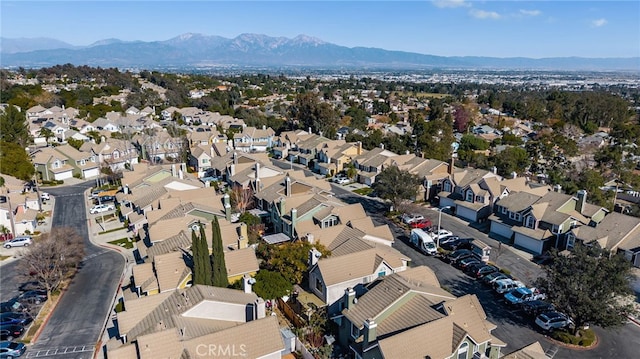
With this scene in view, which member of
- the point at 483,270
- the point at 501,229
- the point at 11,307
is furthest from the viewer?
the point at 501,229

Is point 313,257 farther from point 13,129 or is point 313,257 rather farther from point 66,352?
point 13,129

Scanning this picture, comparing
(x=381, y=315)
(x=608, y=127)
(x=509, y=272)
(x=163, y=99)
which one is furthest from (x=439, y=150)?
(x=163, y=99)

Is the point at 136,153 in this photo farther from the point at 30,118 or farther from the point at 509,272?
the point at 509,272

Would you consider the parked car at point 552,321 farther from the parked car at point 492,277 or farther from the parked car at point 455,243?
the parked car at point 455,243

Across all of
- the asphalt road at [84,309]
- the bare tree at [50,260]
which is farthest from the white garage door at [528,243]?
the bare tree at [50,260]

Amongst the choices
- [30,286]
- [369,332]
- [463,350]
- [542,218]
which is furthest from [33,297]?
[542,218]

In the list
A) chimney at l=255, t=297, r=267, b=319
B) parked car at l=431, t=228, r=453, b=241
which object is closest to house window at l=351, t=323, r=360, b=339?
chimney at l=255, t=297, r=267, b=319
